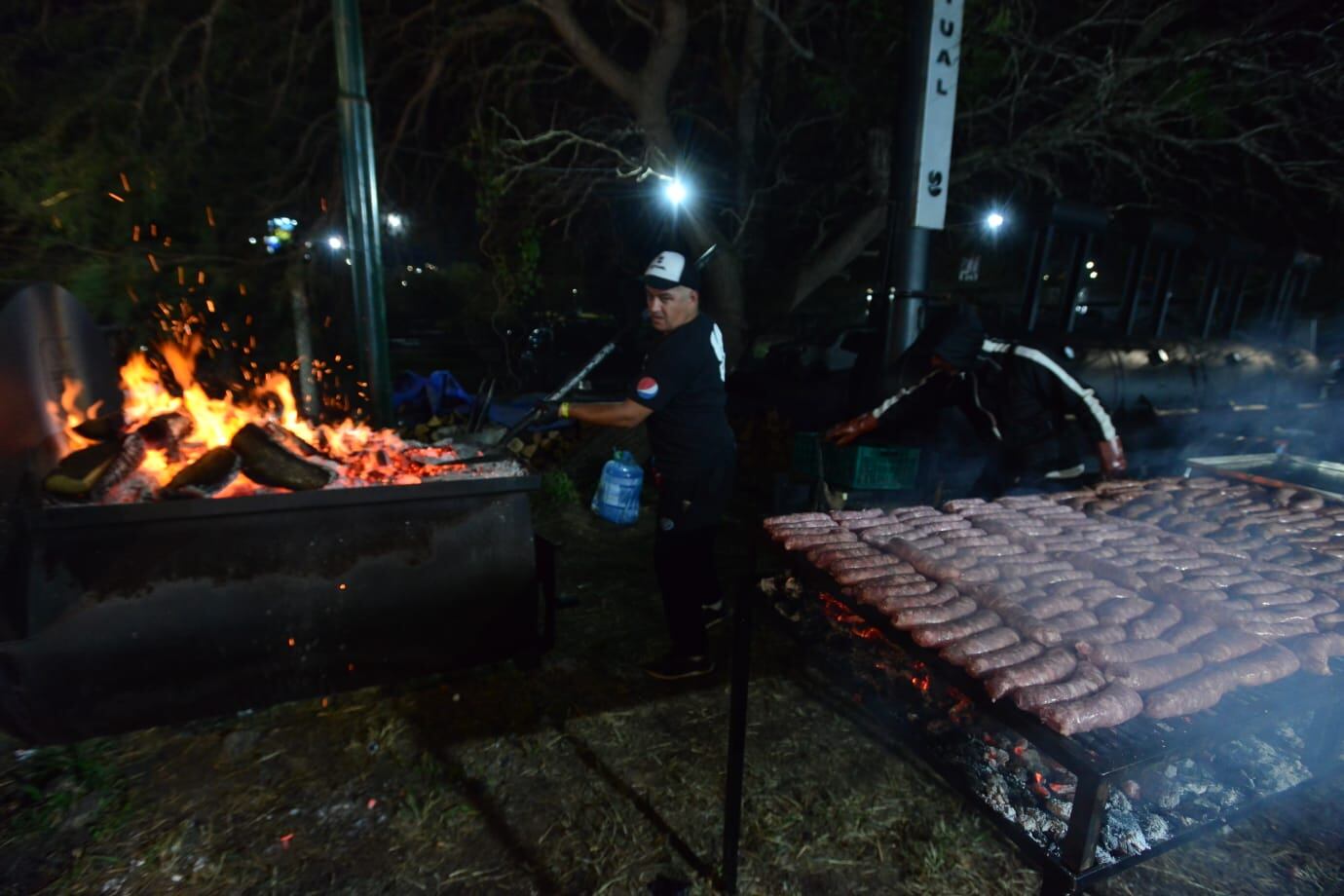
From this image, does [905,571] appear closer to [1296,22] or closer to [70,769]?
[70,769]

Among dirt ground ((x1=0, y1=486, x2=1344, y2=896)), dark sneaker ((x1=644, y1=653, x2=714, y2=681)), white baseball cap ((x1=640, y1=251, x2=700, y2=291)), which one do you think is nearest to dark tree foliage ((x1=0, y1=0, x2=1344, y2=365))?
dirt ground ((x1=0, y1=486, x2=1344, y2=896))

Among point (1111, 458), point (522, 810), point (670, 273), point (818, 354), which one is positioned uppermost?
Answer: point (670, 273)

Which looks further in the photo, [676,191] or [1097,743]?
[676,191]

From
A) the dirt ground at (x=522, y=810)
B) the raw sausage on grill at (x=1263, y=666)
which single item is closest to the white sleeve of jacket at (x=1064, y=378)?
the dirt ground at (x=522, y=810)

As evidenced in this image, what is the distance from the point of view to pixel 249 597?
3.44 meters

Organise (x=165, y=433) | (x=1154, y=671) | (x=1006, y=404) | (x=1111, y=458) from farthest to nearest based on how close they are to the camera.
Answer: (x=1006, y=404)
(x=1111, y=458)
(x=165, y=433)
(x=1154, y=671)

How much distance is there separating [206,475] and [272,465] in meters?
0.31

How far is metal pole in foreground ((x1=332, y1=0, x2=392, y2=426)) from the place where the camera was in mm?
5055

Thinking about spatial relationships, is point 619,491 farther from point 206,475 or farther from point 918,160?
point 918,160

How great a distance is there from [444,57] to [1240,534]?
9064mm

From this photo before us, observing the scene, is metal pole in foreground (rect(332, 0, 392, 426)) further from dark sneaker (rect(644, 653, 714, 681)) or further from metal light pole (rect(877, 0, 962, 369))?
metal light pole (rect(877, 0, 962, 369))

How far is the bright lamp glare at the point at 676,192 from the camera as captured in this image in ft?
26.8

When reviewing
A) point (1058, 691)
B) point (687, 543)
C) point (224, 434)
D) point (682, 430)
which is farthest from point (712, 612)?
point (224, 434)

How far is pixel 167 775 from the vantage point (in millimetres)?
3336
